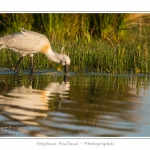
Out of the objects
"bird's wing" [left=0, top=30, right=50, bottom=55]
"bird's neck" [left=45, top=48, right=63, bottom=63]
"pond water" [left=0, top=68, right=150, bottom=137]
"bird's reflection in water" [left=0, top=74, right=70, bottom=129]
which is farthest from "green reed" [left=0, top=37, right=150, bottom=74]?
"bird's reflection in water" [left=0, top=74, right=70, bottom=129]

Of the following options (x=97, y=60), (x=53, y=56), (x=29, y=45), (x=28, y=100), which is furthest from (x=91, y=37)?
(x=28, y=100)

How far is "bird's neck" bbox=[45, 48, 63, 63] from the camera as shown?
49.5 ft

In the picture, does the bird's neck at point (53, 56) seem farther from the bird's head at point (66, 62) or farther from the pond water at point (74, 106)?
the pond water at point (74, 106)

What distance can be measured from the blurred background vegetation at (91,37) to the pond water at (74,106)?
1328 mm

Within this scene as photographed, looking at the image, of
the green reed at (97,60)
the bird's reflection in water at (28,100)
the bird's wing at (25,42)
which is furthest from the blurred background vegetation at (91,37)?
the bird's reflection in water at (28,100)

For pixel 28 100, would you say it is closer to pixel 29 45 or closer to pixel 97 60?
pixel 29 45

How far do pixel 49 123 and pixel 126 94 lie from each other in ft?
9.93

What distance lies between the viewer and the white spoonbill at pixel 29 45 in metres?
14.7

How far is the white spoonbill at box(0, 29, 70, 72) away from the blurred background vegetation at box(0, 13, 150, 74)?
436 millimetres

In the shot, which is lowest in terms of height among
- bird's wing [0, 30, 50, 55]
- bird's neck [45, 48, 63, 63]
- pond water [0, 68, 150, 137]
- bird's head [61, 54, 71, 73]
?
pond water [0, 68, 150, 137]

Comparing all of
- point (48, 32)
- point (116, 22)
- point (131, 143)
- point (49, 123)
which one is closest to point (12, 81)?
point (49, 123)

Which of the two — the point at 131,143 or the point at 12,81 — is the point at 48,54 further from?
the point at 131,143

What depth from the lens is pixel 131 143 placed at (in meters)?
7.22

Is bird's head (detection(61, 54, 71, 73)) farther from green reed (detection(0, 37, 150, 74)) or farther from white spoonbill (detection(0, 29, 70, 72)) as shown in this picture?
green reed (detection(0, 37, 150, 74))
